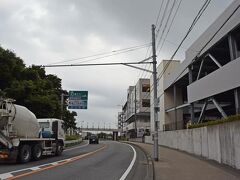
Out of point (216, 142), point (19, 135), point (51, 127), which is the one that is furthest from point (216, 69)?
point (19, 135)

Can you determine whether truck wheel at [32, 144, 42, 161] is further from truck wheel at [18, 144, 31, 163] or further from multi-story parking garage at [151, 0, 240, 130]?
multi-story parking garage at [151, 0, 240, 130]

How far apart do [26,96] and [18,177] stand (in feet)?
65.8

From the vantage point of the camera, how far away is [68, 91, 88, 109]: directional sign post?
134ft

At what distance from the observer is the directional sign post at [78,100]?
40.8 metres

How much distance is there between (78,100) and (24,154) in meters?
22.5

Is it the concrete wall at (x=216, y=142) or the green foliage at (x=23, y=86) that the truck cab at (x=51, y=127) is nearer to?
the green foliage at (x=23, y=86)

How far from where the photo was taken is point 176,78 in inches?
1640

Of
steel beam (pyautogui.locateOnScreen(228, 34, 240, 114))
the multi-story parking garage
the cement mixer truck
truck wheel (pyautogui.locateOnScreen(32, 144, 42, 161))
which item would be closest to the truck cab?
the cement mixer truck

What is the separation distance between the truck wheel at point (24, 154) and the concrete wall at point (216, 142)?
10.5 meters

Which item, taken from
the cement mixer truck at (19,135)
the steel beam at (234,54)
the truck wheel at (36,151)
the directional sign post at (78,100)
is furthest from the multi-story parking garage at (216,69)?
the truck wheel at (36,151)

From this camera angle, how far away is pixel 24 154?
18.6 meters

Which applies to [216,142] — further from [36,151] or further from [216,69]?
[216,69]

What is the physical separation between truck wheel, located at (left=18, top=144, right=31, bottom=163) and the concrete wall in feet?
34.4

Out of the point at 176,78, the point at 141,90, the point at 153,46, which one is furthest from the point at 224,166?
the point at 141,90
